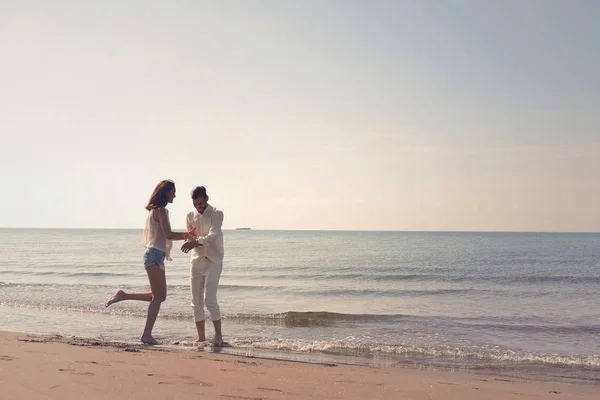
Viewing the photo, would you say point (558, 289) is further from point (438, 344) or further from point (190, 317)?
point (190, 317)

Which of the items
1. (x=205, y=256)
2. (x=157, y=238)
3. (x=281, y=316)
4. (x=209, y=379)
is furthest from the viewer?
(x=281, y=316)

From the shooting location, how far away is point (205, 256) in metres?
6.97

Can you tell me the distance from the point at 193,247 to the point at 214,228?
0.38m

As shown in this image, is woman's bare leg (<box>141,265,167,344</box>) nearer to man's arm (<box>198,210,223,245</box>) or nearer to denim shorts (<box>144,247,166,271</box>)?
denim shorts (<box>144,247,166,271</box>)

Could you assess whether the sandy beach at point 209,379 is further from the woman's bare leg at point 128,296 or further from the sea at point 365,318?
the sea at point 365,318

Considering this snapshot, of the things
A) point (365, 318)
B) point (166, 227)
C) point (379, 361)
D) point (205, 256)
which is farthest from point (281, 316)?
point (166, 227)

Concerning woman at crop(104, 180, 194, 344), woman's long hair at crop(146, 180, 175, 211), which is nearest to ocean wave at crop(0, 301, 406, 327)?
woman at crop(104, 180, 194, 344)

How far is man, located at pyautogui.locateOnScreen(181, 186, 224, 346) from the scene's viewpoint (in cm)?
686

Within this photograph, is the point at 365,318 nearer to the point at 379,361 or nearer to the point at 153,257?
the point at 379,361

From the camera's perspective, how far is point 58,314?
10.7 metres

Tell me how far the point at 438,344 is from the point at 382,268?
17887mm

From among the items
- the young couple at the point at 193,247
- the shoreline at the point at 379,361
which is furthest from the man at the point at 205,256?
the shoreline at the point at 379,361

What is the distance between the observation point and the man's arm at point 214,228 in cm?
662

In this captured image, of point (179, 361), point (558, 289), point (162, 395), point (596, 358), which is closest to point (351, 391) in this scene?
point (162, 395)
